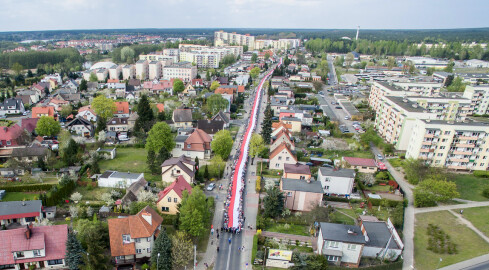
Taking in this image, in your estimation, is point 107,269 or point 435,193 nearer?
point 107,269

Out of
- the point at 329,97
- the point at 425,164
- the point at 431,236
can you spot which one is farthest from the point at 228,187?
the point at 329,97

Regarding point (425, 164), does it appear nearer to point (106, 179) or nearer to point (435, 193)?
point (435, 193)

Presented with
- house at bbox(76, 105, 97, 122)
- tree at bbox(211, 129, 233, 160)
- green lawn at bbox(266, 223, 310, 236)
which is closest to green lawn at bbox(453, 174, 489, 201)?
green lawn at bbox(266, 223, 310, 236)

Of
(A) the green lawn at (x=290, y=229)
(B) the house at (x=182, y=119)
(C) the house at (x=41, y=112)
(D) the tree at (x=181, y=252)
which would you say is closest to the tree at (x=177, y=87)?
(B) the house at (x=182, y=119)

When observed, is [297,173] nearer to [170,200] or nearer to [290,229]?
[290,229]

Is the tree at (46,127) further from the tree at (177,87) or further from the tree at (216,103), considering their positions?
the tree at (177,87)

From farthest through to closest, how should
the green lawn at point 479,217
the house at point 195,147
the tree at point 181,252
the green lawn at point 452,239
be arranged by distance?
the house at point 195,147 < the green lawn at point 479,217 < the green lawn at point 452,239 < the tree at point 181,252

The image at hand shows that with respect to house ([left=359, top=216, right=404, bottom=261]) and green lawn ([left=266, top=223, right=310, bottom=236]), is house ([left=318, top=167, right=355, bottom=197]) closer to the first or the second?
green lawn ([left=266, top=223, right=310, bottom=236])
